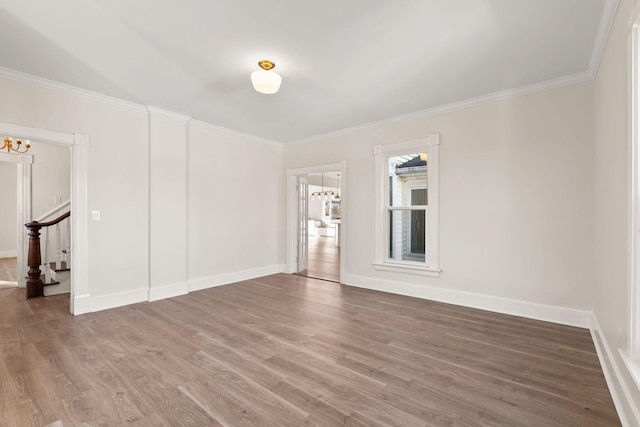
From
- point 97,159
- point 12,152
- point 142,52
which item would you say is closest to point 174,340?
point 97,159

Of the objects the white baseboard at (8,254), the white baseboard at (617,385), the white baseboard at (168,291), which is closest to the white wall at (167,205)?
the white baseboard at (168,291)

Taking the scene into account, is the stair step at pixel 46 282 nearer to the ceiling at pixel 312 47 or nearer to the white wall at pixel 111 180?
the white wall at pixel 111 180

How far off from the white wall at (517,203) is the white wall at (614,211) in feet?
1.10

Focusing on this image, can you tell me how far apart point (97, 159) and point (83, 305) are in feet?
6.13

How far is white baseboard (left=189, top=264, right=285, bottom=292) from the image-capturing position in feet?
16.1

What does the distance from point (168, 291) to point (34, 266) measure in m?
2.13

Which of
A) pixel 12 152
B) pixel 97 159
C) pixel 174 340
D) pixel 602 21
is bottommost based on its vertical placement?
pixel 174 340

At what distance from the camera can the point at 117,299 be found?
13.2 ft

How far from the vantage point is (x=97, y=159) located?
3869 mm

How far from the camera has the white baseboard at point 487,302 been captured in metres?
3.28

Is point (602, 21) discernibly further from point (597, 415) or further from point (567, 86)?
point (597, 415)

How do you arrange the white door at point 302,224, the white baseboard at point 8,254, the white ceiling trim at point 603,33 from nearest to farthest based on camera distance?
the white ceiling trim at point 603,33, the white door at point 302,224, the white baseboard at point 8,254

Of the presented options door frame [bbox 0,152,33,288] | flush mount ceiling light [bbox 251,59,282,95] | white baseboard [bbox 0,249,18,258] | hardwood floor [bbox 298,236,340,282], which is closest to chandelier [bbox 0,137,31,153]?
door frame [bbox 0,152,33,288]

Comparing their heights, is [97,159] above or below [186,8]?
below
